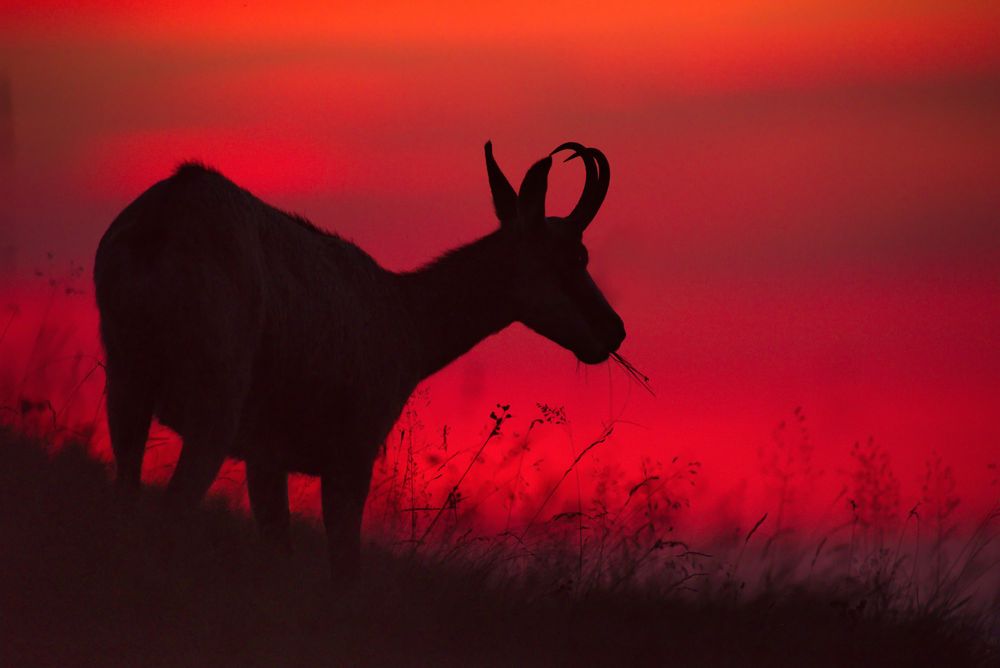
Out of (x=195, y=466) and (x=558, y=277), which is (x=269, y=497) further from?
(x=558, y=277)

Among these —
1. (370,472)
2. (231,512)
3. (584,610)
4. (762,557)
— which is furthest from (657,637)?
(231,512)

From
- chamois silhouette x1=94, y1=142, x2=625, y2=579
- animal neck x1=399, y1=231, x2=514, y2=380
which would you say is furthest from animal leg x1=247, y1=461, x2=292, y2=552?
animal neck x1=399, y1=231, x2=514, y2=380

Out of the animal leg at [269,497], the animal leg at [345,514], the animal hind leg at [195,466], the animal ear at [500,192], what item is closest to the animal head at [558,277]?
the animal ear at [500,192]

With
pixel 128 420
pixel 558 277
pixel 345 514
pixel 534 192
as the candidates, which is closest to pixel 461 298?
pixel 558 277

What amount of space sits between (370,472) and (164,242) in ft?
7.19

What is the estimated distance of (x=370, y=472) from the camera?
1009 centimetres

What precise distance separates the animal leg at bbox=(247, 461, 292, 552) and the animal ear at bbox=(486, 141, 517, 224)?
2269mm

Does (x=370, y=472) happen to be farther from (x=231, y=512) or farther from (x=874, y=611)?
(x=874, y=611)

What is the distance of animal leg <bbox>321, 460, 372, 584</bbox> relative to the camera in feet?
31.9

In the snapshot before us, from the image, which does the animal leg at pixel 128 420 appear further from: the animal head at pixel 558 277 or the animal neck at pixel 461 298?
the animal head at pixel 558 277

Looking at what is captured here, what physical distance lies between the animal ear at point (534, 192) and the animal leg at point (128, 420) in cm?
310

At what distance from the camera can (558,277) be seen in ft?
36.3

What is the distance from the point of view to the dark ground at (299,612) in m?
7.53

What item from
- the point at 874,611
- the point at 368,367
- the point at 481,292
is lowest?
the point at 874,611
